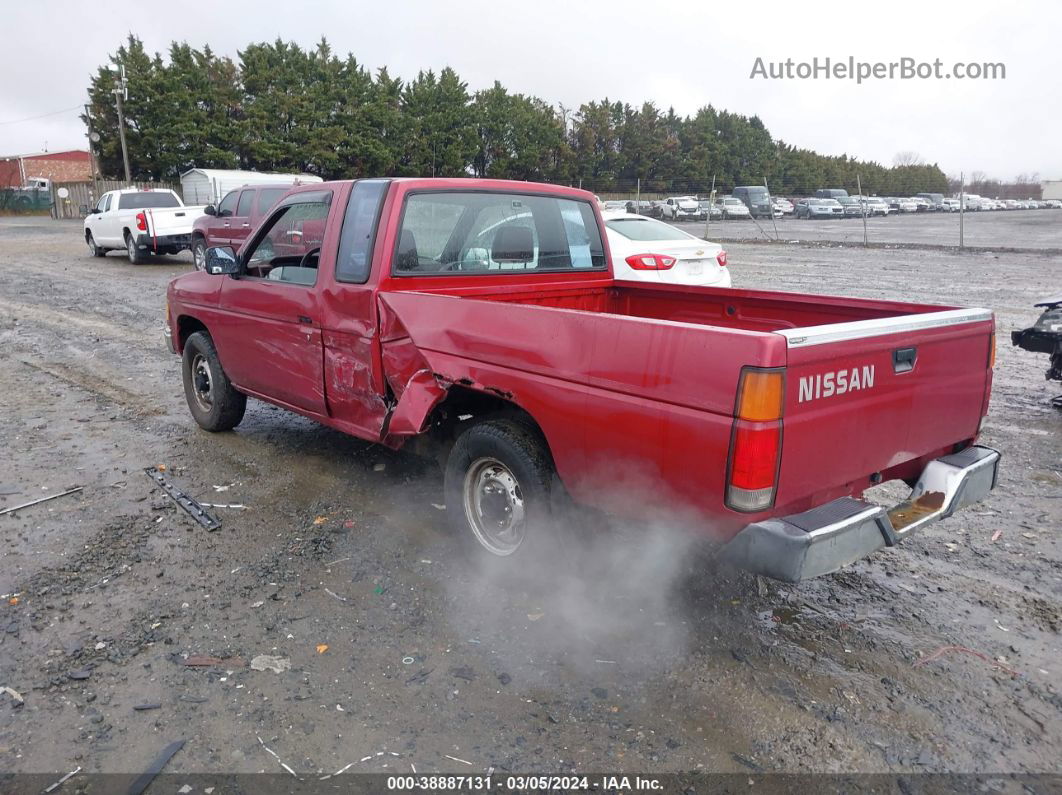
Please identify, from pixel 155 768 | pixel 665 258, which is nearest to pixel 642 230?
pixel 665 258

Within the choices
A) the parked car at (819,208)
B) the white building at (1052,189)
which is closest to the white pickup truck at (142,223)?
the parked car at (819,208)

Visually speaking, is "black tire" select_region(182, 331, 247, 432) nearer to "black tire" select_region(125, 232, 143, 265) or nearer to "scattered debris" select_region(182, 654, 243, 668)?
"scattered debris" select_region(182, 654, 243, 668)

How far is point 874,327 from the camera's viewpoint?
3037mm

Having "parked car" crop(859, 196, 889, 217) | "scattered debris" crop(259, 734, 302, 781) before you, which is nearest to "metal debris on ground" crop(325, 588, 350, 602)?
"scattered debris" crop(259, 734, 302, 781)

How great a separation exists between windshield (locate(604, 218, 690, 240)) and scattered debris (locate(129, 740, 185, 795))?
30.6 ft

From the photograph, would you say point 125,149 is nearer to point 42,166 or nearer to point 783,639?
point 42,166

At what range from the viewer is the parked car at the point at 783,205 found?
48.0 meters

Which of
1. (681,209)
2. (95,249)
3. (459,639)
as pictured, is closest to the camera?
(459,639)

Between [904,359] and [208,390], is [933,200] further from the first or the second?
[904,359]

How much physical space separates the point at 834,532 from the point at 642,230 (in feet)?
29.4

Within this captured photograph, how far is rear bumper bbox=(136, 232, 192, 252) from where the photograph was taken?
62.5 ft

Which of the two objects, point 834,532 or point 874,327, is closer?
point 834,532

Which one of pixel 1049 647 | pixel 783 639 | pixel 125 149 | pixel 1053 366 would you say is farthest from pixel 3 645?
pixel 125 149

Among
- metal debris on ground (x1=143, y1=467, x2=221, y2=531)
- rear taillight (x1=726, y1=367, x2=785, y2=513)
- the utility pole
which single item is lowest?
metal debris on ground (x1=143, y1=467, x2=221, y2=531)
